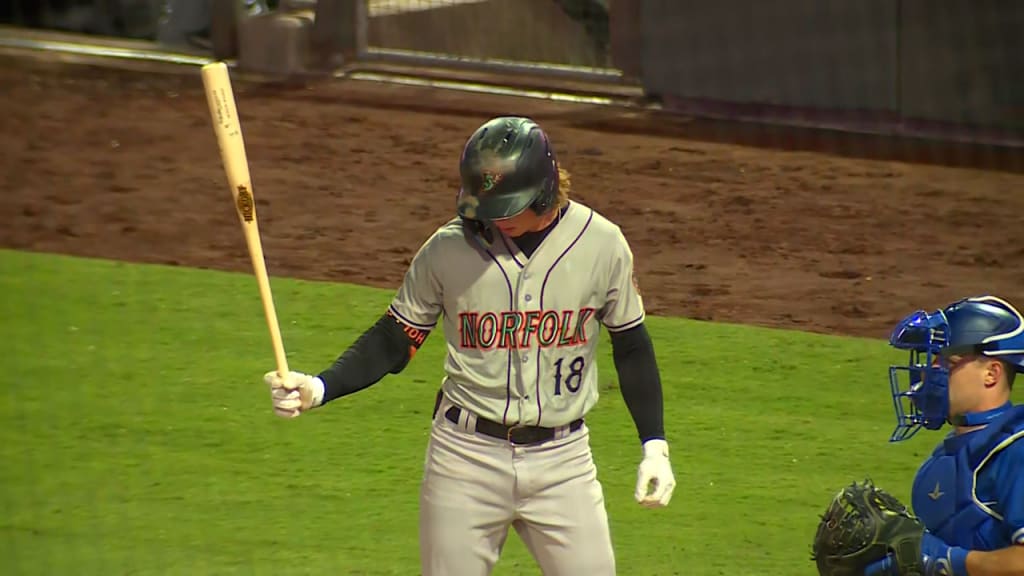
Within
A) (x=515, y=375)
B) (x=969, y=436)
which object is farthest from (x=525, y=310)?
(x=969, y=436)

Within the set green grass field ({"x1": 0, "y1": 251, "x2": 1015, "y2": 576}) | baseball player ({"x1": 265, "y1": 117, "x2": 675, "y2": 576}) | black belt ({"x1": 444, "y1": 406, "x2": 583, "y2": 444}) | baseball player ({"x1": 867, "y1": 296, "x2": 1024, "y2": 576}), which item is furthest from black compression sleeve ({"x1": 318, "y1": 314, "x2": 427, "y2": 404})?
green grass field ({"x1": 0, "y1": 251, "x2": 1015, "y2": 576})

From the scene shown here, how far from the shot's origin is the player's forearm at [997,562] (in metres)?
3.11

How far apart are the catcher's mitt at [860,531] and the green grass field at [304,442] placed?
4.68 ft

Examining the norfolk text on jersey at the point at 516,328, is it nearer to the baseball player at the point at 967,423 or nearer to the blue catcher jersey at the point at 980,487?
the baseball player at the point at 967,423

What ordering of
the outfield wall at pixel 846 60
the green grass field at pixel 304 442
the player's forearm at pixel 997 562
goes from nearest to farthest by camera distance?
1. the player's forearm at pixel 997 562
2. the green grass field at pixel 304 442
3. the outfield wall at pixel 846 60

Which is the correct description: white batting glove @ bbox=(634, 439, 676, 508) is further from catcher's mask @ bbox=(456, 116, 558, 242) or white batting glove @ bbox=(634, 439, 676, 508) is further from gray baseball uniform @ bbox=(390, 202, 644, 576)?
catcher's mask @ bbox=(456, 116, 558, 242)

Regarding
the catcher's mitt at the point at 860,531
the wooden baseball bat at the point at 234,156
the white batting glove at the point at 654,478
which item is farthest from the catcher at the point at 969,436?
the wooden baseball bat at the point at 234,156

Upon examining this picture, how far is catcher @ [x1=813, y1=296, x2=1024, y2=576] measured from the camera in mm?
3168

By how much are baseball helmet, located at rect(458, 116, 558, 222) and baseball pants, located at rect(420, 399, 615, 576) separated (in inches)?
20.1

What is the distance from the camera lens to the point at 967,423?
3316 millimetres

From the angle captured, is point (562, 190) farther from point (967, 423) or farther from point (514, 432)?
point (967, 423)

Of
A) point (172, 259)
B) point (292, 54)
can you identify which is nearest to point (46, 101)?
point (292, 54)

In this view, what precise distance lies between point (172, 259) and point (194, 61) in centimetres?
546

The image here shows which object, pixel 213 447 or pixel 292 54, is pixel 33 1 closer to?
pixel 292 54
